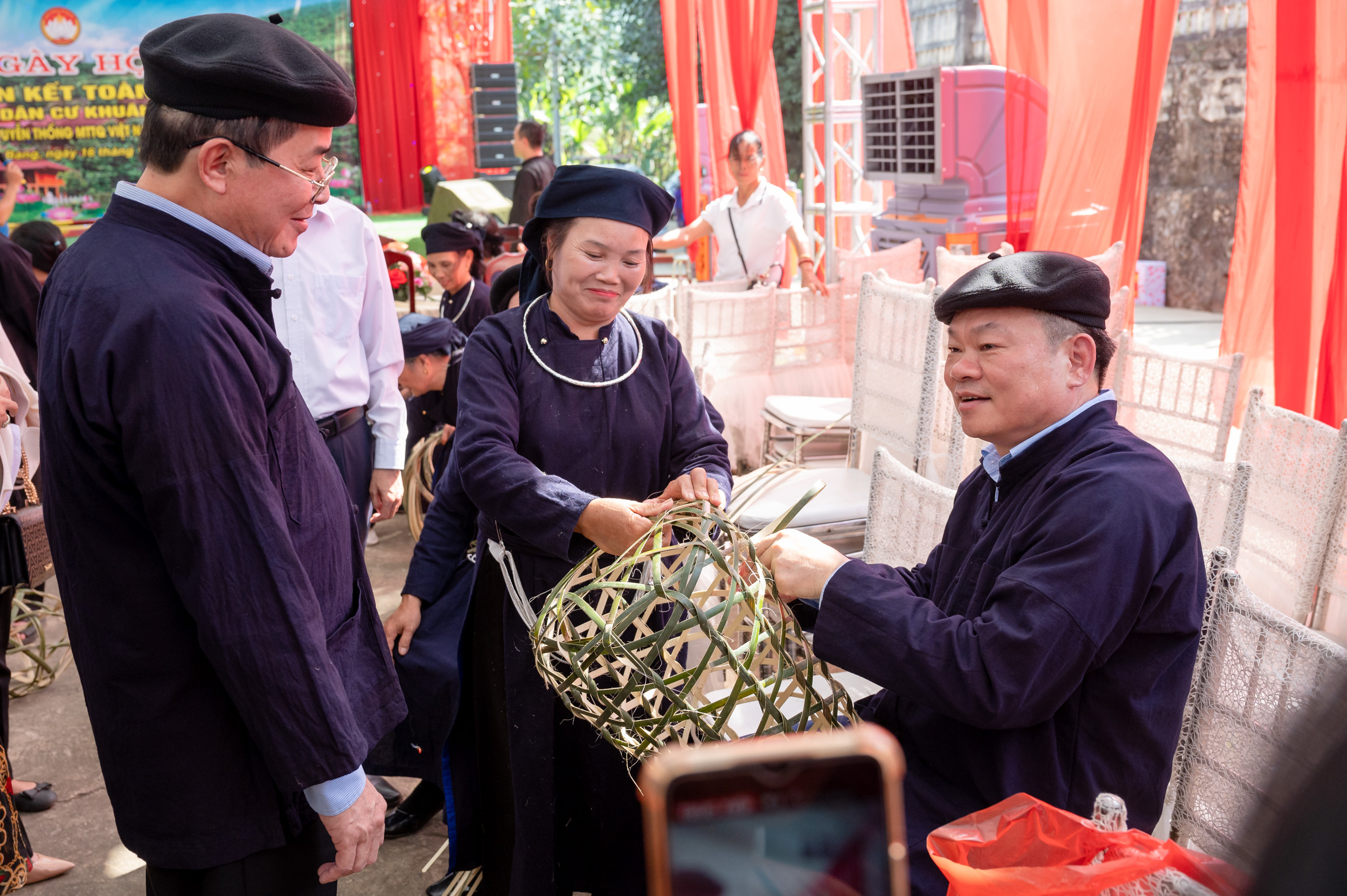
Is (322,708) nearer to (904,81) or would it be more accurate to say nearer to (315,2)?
(904,81)

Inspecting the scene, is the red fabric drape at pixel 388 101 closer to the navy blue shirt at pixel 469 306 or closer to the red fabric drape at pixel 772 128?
the red fabric drape at pixel 772 128

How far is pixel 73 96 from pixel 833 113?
9.80 metres

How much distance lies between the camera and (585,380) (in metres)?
1.86

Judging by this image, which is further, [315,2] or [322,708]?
[315,2]

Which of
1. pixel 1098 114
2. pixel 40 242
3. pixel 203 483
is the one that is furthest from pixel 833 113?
pixel 203 483

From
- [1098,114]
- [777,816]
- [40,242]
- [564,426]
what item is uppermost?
[1098,114]

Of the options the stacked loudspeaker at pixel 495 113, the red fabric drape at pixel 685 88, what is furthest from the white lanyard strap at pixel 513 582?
the stacked loudspeaker at pixel 495 113

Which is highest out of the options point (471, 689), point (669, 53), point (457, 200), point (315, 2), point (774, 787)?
→ point (315, 2)

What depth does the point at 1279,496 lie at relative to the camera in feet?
7.53

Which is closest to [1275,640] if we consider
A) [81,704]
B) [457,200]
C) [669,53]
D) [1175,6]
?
[1175,6]

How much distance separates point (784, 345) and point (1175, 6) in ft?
7.15

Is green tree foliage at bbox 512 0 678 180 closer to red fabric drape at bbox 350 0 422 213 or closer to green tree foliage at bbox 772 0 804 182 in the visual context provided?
green tree foliage at bbox 772 0 804 182

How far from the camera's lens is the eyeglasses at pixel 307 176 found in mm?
1159

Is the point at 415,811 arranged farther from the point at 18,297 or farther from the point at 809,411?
the point at 18,297
